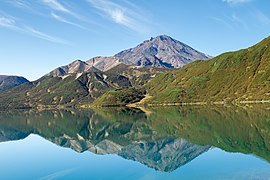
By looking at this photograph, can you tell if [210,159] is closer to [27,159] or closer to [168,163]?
[168,163]

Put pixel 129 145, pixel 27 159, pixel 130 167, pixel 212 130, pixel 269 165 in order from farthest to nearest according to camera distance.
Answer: pixel 212 130, pixel 129 145, pixel 27 159, pixel 130 167, pixel 269 165

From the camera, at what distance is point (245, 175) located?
40.9 metres

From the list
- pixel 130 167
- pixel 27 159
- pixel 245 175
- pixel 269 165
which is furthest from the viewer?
pixel 27 159

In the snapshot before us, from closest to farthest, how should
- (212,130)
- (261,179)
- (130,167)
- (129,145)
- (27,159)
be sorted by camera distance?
(261,179), (130,167), (27,159), (129,145), (212,130)

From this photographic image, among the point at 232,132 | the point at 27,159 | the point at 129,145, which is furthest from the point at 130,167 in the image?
the point at 232,132

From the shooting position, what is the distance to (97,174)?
47594 millimetres

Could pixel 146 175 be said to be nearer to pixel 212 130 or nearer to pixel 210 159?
pixel 210 159

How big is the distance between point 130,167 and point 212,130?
46.6 metres

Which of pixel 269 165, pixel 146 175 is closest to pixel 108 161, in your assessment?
pixel 146 175

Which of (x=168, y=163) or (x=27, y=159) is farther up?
(x=168, y=163)

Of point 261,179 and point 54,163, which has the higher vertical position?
point 261,179

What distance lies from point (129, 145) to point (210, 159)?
3211 cm

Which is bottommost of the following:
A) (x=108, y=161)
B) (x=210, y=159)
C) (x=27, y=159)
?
(x=27, y=159)

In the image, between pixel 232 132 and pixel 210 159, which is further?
pixel 232 132
